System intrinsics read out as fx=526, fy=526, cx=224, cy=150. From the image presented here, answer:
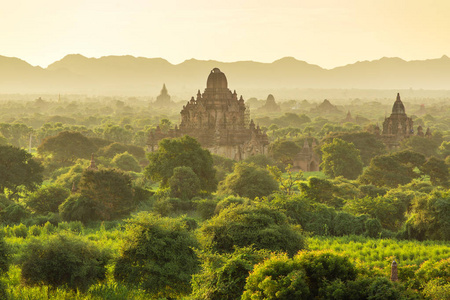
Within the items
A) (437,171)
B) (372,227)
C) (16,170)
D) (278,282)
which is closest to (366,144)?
(437,171)

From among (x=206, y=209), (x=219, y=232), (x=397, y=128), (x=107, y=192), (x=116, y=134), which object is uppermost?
(x=397, y=128)

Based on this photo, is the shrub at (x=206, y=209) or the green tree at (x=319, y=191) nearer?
the shrub at (x=206, y=209)

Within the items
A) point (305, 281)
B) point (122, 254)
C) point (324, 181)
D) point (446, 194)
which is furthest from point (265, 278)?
point (324, 181)

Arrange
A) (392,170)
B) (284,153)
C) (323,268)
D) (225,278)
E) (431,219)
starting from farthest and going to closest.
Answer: (284,153), (392,170), (431,219), (225,278), (323,268)

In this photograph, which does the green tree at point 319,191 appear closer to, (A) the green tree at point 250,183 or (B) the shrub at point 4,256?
(A) the green tree at point 250,183

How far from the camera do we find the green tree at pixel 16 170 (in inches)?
1877

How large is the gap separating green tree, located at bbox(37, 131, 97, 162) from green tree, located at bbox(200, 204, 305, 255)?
48.1 m

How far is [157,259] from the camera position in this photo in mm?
25812

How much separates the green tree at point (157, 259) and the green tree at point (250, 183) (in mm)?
20531

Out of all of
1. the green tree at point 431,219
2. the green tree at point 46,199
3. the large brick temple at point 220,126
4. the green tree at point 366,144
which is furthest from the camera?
the green tree at point 366,144

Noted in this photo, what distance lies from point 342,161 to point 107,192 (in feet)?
103

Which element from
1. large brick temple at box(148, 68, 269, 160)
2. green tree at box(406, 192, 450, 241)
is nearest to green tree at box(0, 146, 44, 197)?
large brick temple at box(148, 68, 269, 160)

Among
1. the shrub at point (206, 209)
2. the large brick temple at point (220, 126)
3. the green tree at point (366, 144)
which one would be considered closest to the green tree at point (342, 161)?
the green tree at point (366, 144)

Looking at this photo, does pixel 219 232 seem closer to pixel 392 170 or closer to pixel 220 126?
pixel 392 170
